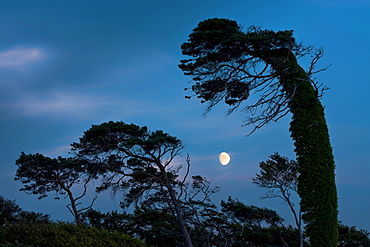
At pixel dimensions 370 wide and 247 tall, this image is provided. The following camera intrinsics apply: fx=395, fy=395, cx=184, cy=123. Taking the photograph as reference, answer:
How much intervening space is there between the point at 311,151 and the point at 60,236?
321 inches

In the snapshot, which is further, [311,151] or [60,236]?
[311,151]

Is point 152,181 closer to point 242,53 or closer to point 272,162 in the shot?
point 272,162

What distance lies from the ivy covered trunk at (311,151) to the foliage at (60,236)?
18.8 feet

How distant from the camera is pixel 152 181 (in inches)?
831

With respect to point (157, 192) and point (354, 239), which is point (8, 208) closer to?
point (157, 192)

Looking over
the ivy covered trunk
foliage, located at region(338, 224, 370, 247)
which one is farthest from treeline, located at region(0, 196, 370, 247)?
the ivy covered trunk

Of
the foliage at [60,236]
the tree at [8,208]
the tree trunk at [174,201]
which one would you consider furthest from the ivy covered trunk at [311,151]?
the tree at [8,208]

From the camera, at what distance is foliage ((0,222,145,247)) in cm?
891

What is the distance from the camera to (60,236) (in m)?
9.09

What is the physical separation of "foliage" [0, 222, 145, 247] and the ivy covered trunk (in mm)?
5745

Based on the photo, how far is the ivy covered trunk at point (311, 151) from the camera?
41.2ft

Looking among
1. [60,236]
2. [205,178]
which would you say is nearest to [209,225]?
[205,178]

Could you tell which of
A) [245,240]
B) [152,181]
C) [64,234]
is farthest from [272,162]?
[64,234]

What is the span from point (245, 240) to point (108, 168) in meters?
9.82
